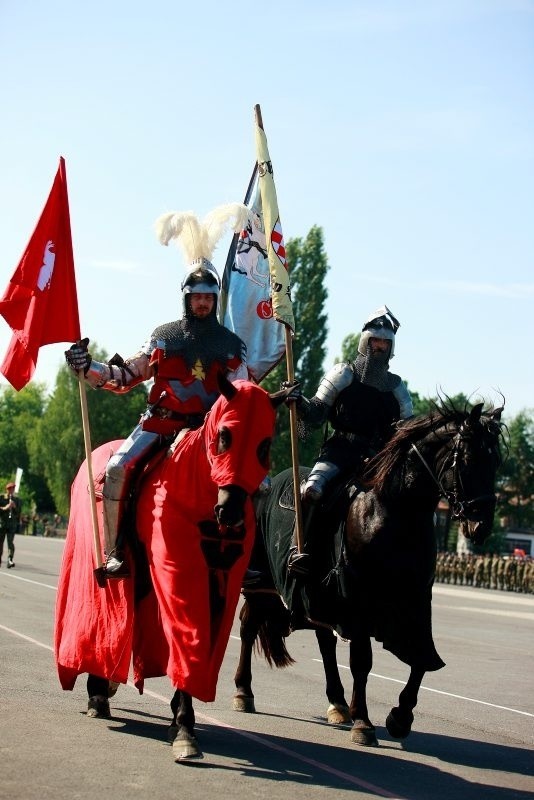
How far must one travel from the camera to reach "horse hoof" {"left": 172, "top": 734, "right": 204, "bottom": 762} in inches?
272

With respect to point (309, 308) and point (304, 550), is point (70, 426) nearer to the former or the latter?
point (309, 308)

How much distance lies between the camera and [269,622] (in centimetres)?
1034

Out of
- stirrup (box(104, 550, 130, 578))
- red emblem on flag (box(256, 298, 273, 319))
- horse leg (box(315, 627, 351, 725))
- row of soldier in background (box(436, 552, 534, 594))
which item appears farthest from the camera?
row of soldier in background (box(436, 552, 534, 594))

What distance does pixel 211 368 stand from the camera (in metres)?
8.26

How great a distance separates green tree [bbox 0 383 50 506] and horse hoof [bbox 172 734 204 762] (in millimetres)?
92203

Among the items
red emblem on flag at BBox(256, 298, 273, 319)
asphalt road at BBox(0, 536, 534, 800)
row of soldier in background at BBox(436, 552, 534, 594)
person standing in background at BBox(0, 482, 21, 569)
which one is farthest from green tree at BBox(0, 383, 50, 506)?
asphalt road at BBox(0, 536, 534, 800)

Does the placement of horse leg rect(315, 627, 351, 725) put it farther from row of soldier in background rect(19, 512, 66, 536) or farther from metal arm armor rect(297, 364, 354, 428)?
row of soldier in background rect(19, 512, 66, 536)

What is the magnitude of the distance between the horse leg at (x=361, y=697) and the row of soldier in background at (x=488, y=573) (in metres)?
38.2

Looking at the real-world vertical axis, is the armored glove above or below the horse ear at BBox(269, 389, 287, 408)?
above

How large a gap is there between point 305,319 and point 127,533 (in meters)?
53.2

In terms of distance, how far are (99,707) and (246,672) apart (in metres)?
1.46

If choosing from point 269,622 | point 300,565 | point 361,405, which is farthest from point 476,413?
point 269,622

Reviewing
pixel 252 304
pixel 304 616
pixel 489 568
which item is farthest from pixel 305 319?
pixel 304 616

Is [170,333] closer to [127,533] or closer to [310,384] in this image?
[127,533]
